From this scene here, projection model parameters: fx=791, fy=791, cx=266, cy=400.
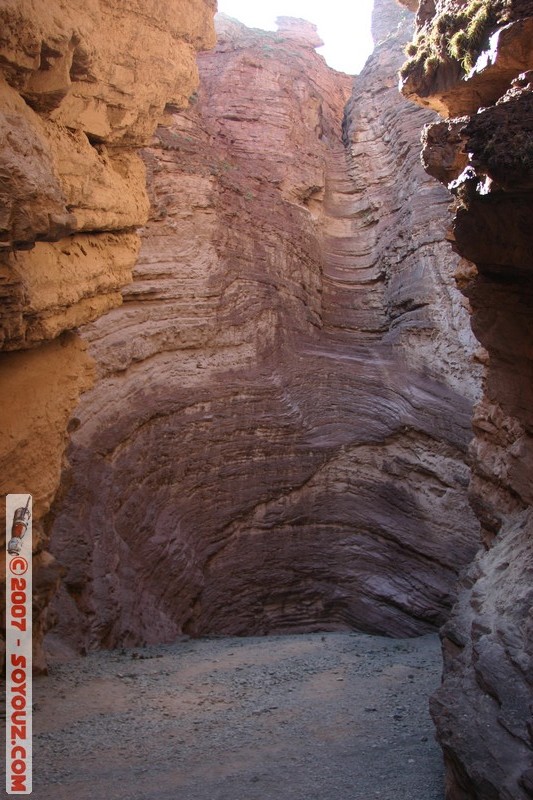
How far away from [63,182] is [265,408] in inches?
364

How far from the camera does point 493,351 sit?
25.2ft

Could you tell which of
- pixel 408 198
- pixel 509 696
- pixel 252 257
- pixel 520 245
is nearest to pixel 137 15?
pixel 520 245

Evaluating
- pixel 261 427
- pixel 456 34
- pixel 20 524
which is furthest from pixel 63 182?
pixel 261 427

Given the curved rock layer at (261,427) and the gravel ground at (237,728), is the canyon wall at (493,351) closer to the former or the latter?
the gravel ground at (237,728)

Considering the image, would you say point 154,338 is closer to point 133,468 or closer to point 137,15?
point 133,468

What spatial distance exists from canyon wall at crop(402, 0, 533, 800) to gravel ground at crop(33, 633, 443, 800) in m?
0.85

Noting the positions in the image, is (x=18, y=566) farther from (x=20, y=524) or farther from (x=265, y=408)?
(x=265, y=408)

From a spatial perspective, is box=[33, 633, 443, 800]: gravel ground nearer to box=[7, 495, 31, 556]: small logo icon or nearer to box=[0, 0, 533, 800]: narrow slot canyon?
box=[0, 0, 533, 800]: narrow slot canyon

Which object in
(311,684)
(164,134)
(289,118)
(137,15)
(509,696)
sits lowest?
(509,696)

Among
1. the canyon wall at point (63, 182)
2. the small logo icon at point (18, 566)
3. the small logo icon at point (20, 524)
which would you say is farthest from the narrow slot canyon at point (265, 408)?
the small logo icon at point (18, 566)

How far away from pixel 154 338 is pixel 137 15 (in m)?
7.91

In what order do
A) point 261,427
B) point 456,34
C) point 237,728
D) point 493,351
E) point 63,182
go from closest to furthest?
point 63,182, point 237,728, point 493,351, point 456,34, point 261,427

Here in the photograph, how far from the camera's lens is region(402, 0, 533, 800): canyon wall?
546 cm

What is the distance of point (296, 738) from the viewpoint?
700 centimetres
